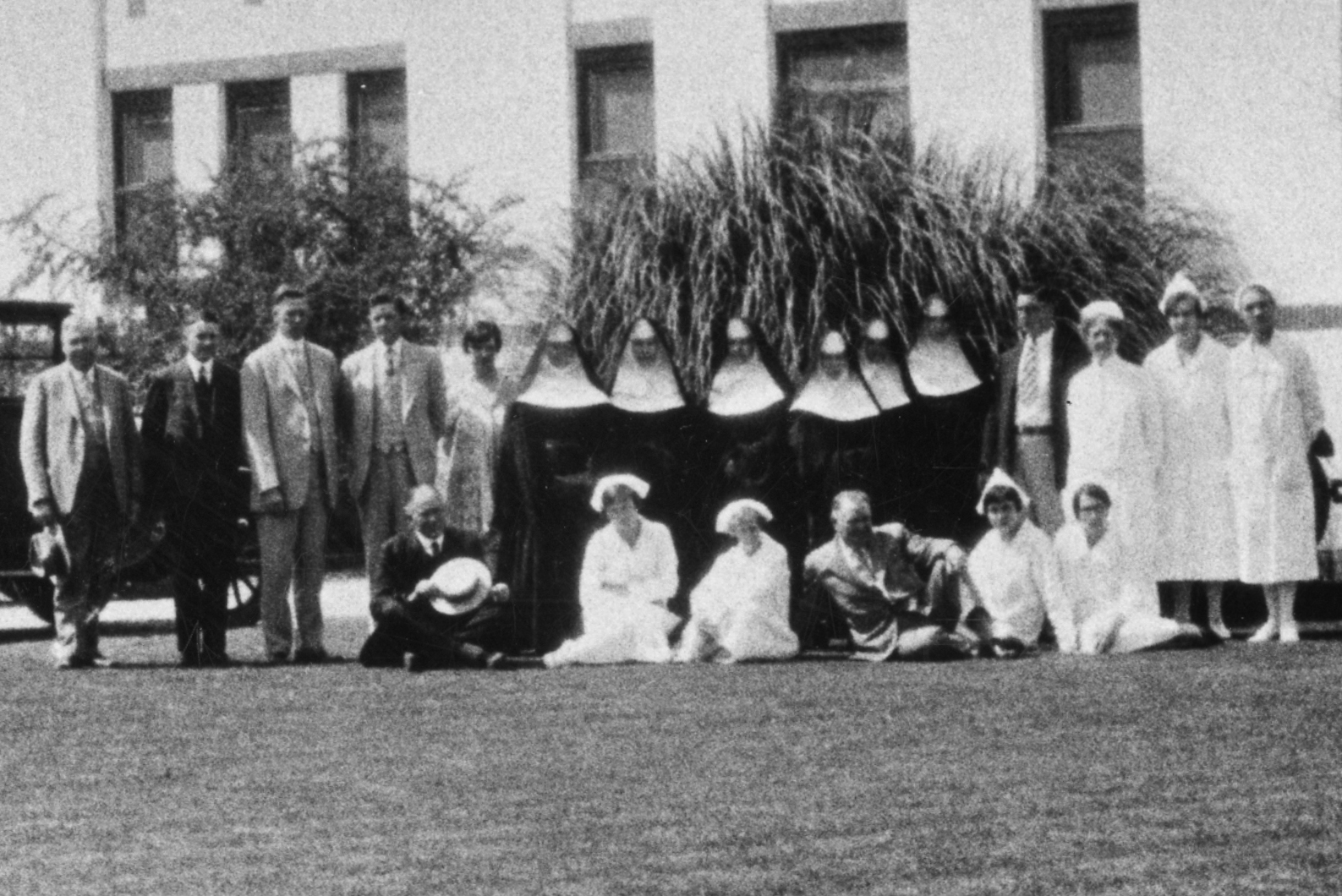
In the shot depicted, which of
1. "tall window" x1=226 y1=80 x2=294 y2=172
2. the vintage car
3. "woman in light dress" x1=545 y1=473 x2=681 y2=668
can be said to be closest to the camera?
"woman in light dress" x1=545 y1=473 x2=681 y2=668

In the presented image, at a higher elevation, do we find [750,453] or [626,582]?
[750,453]

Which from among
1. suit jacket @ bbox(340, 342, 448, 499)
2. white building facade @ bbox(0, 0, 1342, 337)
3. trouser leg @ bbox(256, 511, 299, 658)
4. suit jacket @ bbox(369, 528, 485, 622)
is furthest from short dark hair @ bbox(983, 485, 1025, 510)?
white building facade @ bbox(0, 0, 1342, 337)

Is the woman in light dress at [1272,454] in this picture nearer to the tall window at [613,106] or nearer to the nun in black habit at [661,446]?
the nun in black habit at [661,446]

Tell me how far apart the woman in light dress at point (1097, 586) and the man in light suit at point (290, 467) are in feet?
12.4

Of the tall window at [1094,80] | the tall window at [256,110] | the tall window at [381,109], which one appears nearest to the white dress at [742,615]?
the tall window at [1094,80]

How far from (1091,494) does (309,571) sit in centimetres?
403

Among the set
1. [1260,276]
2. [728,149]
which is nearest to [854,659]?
[728,149]

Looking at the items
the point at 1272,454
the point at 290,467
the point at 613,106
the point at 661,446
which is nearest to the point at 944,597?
the point at 661,446

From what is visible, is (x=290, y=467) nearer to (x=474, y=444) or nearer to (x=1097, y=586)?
(x=474, y=444)

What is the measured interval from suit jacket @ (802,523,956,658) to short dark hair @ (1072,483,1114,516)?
0.67 meters

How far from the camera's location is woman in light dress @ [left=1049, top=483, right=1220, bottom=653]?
12.8m

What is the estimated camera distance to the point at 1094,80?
73.4 ft

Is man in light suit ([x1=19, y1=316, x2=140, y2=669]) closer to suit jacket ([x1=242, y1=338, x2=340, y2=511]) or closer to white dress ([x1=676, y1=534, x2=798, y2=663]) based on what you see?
suit jacket ([x1=242, y1=338, x2=340, y2=511])

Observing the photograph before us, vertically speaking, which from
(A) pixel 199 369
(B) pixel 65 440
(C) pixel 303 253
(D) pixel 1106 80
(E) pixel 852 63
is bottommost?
(B) pixel 65 440
